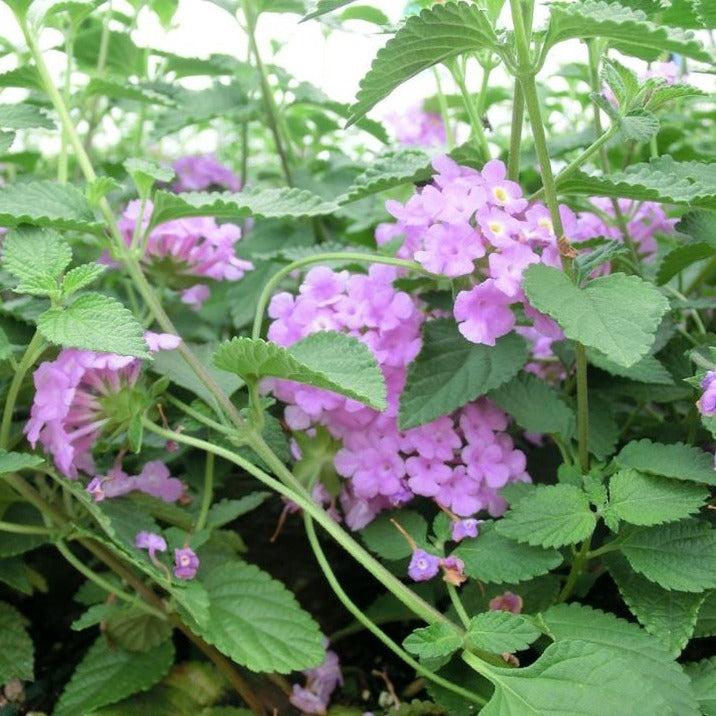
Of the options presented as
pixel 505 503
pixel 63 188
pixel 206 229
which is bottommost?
pixel 505 503

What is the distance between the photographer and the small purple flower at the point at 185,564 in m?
0.98

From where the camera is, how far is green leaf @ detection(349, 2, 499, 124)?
795mm

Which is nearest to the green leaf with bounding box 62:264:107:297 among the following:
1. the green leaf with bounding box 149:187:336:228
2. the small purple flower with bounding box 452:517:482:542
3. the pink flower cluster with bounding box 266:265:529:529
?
the green leaf with bounding box 149:187:336:228

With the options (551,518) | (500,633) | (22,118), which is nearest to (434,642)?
(500,633)

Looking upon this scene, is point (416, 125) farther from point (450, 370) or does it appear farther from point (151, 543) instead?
point (151, 543)

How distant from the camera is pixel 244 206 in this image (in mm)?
960

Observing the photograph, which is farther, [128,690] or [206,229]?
[206,229]

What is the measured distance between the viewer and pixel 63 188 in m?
1.03

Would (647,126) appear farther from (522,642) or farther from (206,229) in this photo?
(206,229)

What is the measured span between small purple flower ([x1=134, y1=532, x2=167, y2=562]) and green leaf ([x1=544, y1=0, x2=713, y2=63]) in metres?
0.62

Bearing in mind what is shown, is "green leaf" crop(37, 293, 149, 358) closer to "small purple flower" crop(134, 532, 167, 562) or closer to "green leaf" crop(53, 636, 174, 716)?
"small purple flower" crop(134, 532, 167, 562)

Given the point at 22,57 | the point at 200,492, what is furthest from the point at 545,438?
the point at 22,57

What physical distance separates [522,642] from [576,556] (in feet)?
0.51

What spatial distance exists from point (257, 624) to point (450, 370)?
0.33 metres
